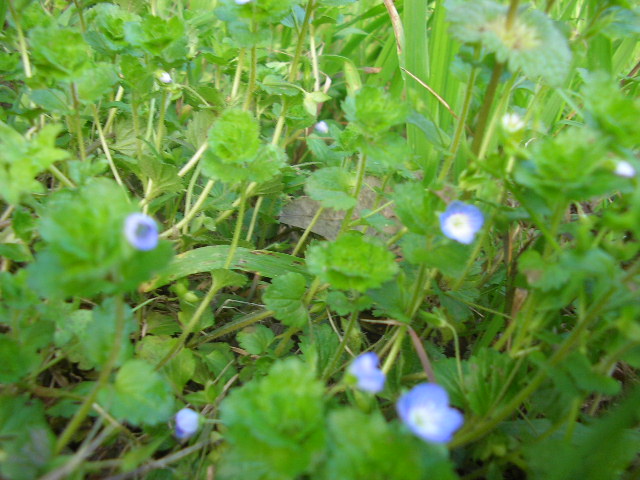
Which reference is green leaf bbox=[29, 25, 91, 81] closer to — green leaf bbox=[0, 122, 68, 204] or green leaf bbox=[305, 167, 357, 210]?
green leaf bbox=[0, 122, 68, 204]

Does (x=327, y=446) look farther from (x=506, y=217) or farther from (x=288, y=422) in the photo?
(x=506, y=217)

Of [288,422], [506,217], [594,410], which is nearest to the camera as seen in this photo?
[288,422]

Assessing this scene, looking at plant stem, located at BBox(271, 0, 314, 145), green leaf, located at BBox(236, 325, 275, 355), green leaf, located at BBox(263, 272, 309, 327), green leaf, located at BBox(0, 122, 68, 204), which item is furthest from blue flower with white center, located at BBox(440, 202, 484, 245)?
green leaf, located at BBox(0, 122, 68, 204)

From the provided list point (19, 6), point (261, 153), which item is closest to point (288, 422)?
point (261, 153)

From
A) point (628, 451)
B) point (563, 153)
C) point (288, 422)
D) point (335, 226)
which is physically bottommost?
point (335, 226)

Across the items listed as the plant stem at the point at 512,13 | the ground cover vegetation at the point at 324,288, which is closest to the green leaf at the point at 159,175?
the ground cover vegetation at the point at 324,288
